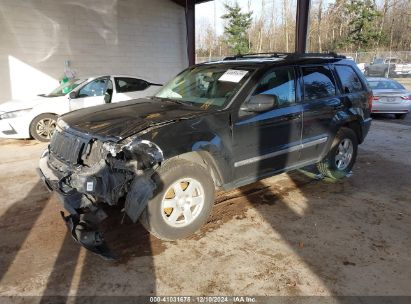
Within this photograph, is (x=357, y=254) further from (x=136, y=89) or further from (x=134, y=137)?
(x=136, y=89)

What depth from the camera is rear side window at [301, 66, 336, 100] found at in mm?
4887

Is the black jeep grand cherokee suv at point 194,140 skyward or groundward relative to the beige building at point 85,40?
groundward

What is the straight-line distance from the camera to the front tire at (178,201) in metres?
3.51

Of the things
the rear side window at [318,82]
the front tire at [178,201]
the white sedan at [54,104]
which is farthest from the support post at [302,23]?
the front tire at [178,201]

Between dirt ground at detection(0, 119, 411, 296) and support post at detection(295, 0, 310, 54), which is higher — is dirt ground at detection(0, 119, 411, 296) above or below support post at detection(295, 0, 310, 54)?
below

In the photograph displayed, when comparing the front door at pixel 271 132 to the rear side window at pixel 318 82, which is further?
the rear side window at pixel 318 82

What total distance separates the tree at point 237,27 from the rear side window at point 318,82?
36807 millimetres

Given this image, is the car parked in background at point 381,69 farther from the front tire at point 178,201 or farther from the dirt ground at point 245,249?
the front tire at point 178,201

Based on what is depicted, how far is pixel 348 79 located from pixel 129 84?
5.96 metres

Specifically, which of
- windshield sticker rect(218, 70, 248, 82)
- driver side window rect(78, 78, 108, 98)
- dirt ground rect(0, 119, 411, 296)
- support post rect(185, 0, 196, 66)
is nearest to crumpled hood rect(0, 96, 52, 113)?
driver side window rect(78, 78, 108, 98)

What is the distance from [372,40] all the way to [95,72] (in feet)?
135

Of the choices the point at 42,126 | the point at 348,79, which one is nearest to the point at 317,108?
the point at 348,79

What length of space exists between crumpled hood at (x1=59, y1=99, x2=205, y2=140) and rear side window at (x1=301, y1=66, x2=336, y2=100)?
170 cm

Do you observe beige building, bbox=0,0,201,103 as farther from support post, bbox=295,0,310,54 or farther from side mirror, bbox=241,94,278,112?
side mirror, bbox=241,94,278,112
